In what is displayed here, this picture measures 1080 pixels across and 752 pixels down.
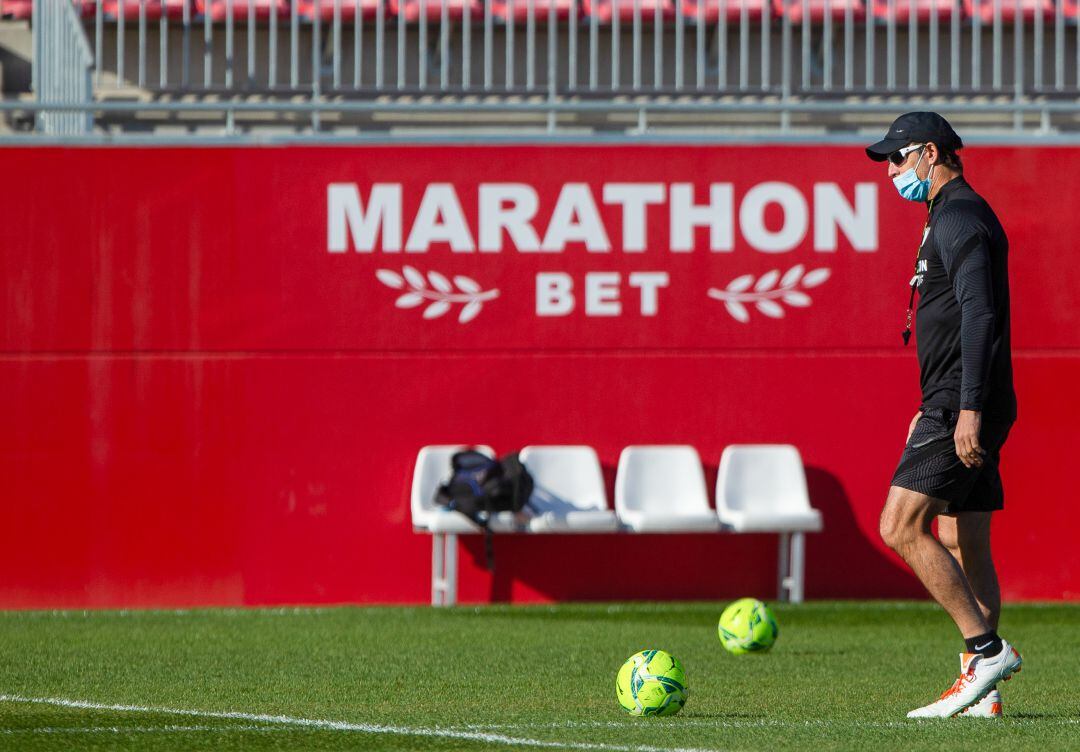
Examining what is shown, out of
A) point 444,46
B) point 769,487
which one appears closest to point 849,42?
point 444,46

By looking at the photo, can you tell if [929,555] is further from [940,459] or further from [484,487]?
[484,487]

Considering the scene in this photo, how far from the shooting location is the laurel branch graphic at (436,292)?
9.87 metres

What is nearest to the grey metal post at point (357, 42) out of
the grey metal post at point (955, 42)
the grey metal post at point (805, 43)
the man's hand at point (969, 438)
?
the grey metal post at point (805, 43)

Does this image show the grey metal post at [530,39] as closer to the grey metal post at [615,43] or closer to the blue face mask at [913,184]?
the grey metal post at [615,43]

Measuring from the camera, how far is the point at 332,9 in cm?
1128

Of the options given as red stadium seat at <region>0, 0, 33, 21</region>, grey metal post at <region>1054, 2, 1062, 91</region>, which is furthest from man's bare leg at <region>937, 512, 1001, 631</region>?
red stadium seat at <region>0, 0, 33, 21</region>

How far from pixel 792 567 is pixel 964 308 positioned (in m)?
5.03

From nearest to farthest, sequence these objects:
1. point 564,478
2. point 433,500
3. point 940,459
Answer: point 940,459 < point 433,500 < point 564,478

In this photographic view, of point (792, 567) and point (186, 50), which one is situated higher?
point (186, 50)

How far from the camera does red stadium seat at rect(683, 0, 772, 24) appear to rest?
11.3 m

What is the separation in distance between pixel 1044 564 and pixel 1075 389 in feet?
3.36

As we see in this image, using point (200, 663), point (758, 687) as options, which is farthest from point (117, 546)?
point (758, 687)

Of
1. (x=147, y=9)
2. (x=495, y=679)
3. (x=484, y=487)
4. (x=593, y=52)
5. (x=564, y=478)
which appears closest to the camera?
(x=495, y=679)

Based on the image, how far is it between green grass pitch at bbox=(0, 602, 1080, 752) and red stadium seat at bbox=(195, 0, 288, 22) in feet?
13.0
